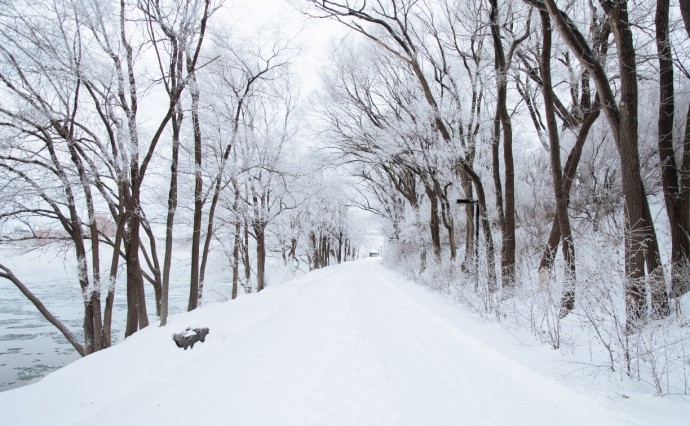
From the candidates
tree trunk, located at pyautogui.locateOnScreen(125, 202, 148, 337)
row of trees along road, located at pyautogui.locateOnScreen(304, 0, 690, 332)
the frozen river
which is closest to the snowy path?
row of trees along road, located at pyautogui.locateOnScreen(304, 0, 690, 332)

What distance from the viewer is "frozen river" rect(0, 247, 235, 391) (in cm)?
1142

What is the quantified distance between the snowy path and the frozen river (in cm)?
582

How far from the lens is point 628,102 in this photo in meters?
5.13

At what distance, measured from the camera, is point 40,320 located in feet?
61.8

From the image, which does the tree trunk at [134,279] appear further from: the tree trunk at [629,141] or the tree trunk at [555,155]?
the tree trunk at [629,141]

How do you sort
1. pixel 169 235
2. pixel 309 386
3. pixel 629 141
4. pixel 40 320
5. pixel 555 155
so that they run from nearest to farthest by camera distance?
pixel 309 386 < pixel 629 141 < pixel 555 155 < pixel 169 235 < pixel 40 320

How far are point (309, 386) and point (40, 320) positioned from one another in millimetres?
22009

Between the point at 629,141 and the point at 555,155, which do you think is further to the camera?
the point at 555,155

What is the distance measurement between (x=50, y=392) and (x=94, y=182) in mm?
7215

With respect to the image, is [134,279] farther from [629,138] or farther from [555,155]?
[629,138]

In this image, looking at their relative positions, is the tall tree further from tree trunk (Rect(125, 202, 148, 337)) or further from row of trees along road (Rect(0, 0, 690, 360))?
tree trunk (Rect(125, 202, 148, 337))

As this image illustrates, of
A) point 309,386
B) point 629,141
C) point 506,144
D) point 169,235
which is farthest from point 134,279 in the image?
point 629,141

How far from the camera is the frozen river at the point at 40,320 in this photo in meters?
11.4

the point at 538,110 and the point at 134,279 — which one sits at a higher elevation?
the point at 538,110
